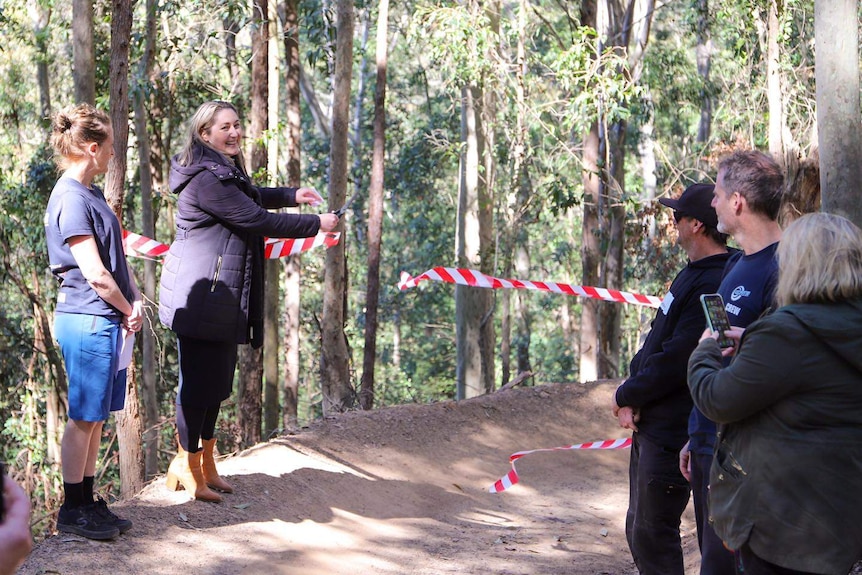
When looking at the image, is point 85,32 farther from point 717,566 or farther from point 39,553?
point 717,566

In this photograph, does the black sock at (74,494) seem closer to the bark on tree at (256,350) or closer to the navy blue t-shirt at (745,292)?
the navy blue t-shirt at (745,292)

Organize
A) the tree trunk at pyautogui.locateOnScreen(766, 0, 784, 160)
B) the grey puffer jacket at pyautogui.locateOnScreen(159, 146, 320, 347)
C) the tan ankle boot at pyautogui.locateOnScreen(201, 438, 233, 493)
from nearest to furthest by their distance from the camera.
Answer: the grey puffer jacket at pyautogui.locateOnScreen(159, 146, 320, 347)
the tan ankle boot at pyautogui.locateOnScreen(201, 438, 233, 493)
the tree trunk at pyautogui.locateOnScreen(766, 0, 784, 160)

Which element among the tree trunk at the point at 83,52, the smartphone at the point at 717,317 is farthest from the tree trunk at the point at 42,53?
the smartphone at the point at 717,317

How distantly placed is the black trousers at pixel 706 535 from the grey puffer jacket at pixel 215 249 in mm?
2594

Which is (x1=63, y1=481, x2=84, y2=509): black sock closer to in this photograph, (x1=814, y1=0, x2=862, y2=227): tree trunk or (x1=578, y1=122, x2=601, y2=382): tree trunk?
(x1=814, y1=0, x2=862, y2=227): tree trunk

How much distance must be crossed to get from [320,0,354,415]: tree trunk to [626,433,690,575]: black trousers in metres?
7.58

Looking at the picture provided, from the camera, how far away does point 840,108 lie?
4859mm

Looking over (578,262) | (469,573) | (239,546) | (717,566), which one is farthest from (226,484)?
(578,262)

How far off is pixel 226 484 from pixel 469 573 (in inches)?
62.0

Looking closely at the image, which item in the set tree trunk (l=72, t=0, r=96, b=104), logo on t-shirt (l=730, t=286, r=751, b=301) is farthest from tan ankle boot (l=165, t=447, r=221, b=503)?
tree trunk (l=72, t=0, r=96, b=104)

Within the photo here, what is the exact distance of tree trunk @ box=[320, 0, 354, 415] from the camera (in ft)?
37.6

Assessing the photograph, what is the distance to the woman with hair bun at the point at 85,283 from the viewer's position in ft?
14.9

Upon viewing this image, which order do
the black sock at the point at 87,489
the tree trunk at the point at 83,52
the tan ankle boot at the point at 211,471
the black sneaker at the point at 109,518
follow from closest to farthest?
the black sock at the point at 87,489 < the black sneaker at the point at 109,518 < the tan ankle boot at the point at 211,471 < the tree trunk at the point at 83,52

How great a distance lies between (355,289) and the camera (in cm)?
2964
